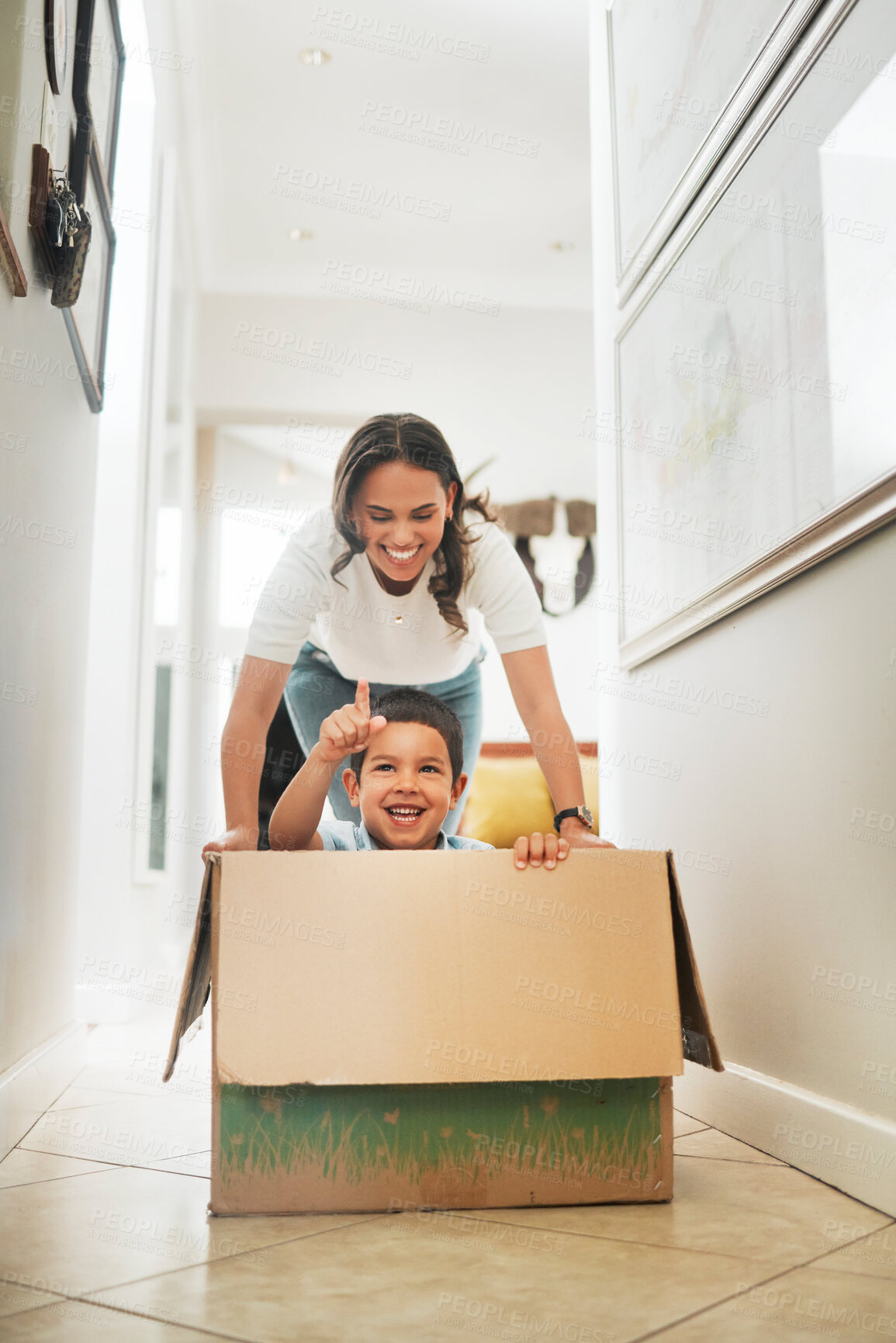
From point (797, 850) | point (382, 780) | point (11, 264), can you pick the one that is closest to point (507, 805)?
point (382, 780)

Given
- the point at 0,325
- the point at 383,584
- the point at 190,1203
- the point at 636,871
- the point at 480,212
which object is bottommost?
the point at 190,1203

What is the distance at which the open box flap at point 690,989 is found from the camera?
1.13 meters

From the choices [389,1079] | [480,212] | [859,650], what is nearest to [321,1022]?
[389,1079]

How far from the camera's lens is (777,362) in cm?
143

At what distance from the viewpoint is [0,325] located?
128 cm

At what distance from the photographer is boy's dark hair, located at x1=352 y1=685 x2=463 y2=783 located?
65.6 inches

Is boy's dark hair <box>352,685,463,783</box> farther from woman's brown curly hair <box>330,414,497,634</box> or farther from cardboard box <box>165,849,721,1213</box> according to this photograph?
cardboard box <box>165,849,721,1213</box>

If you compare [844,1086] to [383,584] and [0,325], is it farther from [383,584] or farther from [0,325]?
[0,325]

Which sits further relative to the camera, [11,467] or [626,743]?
[626,743]

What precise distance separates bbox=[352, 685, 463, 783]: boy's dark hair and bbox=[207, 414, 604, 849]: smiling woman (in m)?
0.07

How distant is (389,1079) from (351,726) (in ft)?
1.33

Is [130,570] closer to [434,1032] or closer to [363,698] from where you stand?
[363,698]

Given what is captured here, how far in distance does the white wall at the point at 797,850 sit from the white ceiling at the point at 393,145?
2.36m

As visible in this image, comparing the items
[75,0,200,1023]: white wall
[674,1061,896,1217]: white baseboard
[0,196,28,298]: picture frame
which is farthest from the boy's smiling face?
[75,0,200,1023]: white wall
